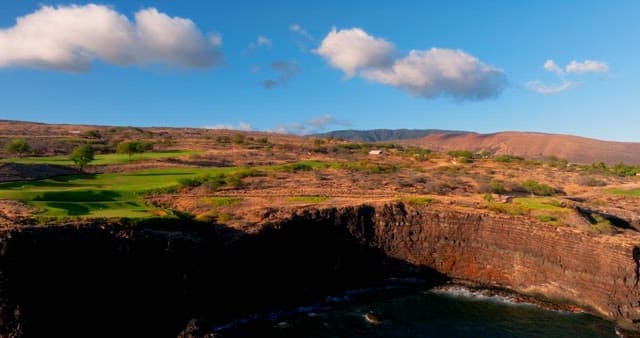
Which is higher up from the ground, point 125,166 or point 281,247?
point 125,166

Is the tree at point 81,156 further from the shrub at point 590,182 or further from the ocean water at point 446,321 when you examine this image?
the shrub at point 590,182

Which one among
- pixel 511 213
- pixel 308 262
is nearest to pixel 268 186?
pixel 308 262

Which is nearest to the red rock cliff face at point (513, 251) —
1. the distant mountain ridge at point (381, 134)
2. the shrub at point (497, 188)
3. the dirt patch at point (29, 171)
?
the shrub at point (497, 188)

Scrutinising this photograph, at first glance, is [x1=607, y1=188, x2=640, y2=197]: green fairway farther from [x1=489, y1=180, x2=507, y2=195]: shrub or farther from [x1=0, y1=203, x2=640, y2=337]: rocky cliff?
[x1=0, y1=203, x2=640, y2=337]: rocky cliff

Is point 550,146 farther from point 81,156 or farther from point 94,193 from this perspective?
point 94,193

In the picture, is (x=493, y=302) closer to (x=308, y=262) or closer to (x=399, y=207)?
(x=399, y=207)

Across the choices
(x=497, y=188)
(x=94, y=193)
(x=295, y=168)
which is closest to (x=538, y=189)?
(x=497, y=188)
